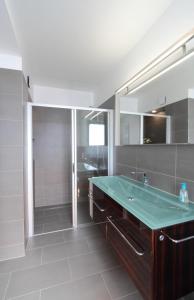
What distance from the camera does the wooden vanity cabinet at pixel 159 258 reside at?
3.19 ft

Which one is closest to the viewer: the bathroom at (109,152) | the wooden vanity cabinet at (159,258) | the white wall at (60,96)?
the wooden vanity cabinet at (159,258)

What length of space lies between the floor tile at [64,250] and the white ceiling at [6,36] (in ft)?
7.78

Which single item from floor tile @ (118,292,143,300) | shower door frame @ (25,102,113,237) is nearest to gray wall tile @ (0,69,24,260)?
shower door frame @ (25,102,113,237)

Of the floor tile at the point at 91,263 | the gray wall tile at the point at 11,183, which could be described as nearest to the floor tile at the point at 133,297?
the floor tile at the point at 91,263

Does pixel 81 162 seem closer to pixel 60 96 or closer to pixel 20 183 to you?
pixel 20 183

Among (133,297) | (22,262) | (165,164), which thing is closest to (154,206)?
(165,164)

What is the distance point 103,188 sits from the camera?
5.70 feet

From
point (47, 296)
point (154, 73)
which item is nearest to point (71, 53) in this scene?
point (154, 73)

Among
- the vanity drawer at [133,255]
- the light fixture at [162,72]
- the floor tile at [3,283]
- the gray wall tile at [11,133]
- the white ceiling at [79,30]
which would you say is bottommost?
the floor tile at [3,283]

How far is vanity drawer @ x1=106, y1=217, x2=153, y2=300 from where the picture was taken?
101cm

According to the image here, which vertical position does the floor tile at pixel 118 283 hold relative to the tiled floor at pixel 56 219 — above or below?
below

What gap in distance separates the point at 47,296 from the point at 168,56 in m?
2.37

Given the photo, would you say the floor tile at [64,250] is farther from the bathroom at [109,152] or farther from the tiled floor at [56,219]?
the tiled floor at [56,219]

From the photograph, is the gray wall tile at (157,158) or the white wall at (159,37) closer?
the white wall at (159,37)
